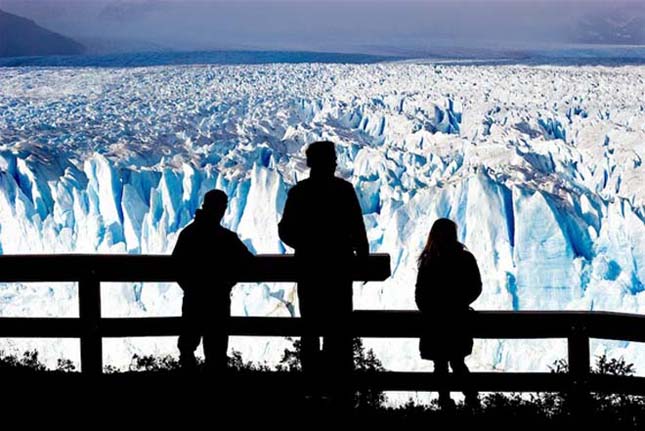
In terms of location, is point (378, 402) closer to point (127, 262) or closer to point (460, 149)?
point (127, 262)

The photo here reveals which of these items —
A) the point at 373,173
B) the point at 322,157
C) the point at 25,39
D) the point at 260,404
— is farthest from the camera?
the point at 25,39

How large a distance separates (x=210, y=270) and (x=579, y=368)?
101cm

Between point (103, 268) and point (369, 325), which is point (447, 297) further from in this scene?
point (103, 268)

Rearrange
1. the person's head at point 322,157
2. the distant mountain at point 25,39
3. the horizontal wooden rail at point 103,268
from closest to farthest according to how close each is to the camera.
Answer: the person's head at point 322,157 → the horizontal wooden rail at point 103,268 → the distant mountain at point 25,39

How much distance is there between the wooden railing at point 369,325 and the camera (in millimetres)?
2195

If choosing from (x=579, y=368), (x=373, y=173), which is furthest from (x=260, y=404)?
(x=373, y=173)

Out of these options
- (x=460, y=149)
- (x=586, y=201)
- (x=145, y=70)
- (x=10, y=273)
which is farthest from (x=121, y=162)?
(x=145, y=70)

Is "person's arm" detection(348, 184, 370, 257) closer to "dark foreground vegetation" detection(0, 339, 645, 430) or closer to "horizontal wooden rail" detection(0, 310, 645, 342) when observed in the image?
"horizontal wooden rail" detection(0, 310, 645, 342)

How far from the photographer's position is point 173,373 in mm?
2363

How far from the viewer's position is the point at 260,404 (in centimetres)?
223

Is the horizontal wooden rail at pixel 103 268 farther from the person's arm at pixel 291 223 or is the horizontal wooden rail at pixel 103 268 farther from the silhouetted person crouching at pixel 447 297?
the silhouetted person crouching at pixel 447 297

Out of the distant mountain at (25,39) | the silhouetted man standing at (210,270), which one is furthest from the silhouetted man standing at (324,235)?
the distant mountain at (25,39)

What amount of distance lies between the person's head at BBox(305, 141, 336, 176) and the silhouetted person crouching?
347mm

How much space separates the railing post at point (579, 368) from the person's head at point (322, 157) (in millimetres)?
773
